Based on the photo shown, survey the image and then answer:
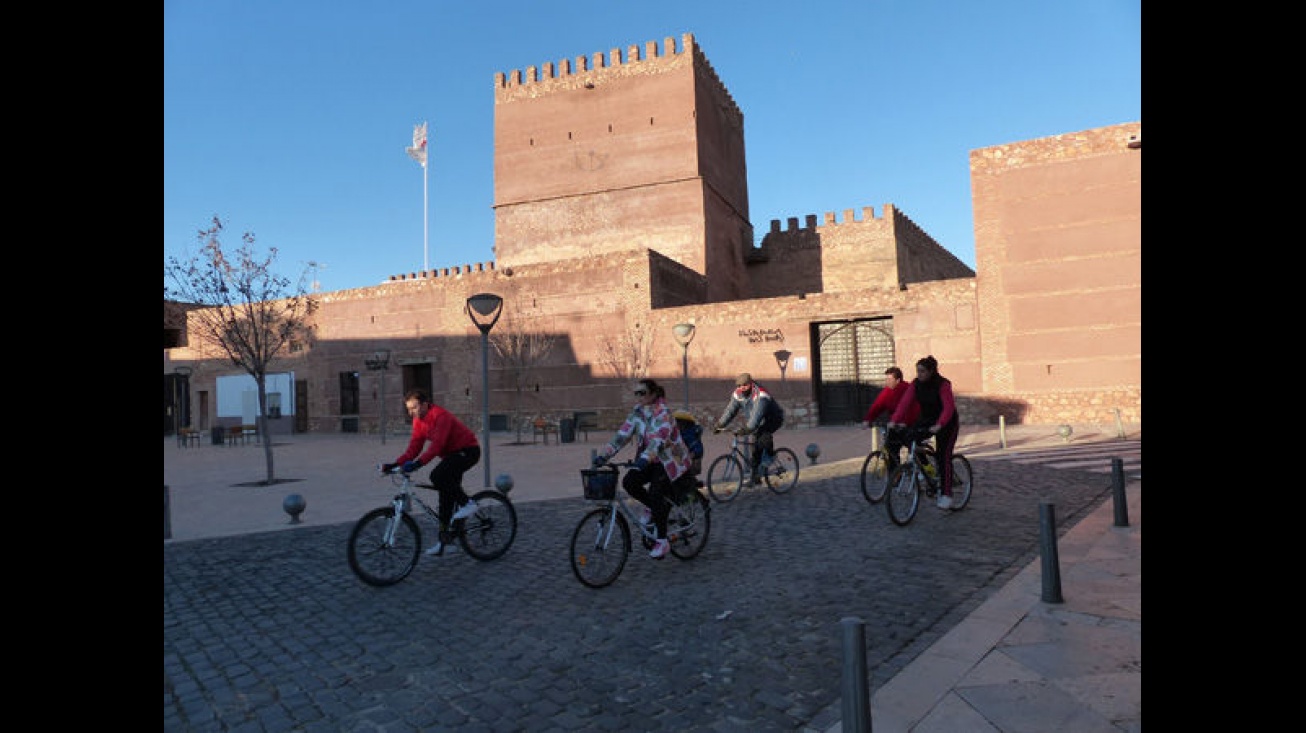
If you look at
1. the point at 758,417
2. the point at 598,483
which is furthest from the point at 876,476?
the point at 598,483

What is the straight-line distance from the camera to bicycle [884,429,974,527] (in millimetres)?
7680

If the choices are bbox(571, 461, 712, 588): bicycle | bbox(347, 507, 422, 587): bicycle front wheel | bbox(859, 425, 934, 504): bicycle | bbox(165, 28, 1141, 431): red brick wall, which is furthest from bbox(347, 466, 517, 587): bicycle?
bbox(165, 28, 1141, 431): red brick wall

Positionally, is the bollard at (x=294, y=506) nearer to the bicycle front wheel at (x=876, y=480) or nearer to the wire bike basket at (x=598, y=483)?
the wire bike basket at (x=598, y=483)

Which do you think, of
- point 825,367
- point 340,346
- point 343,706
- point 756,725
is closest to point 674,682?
point 756,725

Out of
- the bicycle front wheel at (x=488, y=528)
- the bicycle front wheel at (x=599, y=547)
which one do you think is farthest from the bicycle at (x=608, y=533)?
the bicycle front wheel at (x=488, y=528)

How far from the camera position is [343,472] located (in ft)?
50.3

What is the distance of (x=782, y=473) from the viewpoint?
34.4ft

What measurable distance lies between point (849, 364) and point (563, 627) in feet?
69.9

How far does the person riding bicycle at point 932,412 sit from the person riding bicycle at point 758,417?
6.23 feet

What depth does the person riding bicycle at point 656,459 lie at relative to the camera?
6.15 meters

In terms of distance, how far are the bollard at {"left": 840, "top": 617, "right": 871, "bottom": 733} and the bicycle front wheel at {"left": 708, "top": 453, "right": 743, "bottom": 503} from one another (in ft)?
23.7
